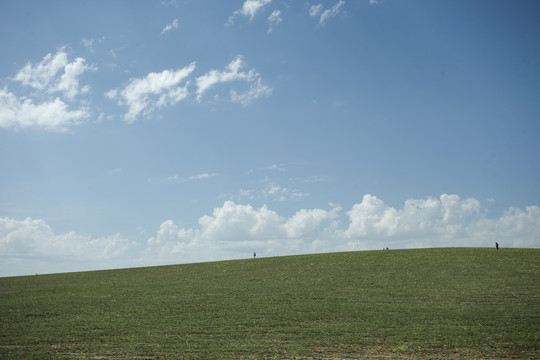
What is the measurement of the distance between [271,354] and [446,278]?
25621 mm

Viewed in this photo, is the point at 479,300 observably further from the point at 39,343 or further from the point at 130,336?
the point at 39,343

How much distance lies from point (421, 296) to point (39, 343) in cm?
2643

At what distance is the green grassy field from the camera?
61.9 feet

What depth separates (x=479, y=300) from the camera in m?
28.6

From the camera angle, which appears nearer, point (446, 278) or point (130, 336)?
point (130, 336)

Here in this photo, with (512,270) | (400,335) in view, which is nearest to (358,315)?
(400,335)

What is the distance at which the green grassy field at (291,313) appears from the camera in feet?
61.9

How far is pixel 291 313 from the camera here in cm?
2570

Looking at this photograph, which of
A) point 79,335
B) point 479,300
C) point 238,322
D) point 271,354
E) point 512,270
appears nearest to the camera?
point 271,354

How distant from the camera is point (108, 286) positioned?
3981 cm

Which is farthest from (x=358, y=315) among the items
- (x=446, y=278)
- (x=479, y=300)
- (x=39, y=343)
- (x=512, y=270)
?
(x=512, y=270)

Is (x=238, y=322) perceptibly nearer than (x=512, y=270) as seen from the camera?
Yes

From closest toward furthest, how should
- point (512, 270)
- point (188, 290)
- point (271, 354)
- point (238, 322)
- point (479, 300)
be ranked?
1. point (271, 354)
2. point (238, 322)
3. point (479, 300)
4. point (188, 290)
5. point (512, 270)

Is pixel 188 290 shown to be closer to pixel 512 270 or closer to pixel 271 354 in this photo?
pixel 271 354
